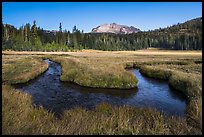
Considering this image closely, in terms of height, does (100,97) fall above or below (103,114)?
below

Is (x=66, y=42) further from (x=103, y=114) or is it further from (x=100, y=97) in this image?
(x=103, y=114)

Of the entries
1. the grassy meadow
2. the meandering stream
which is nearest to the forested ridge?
the grassy meadow

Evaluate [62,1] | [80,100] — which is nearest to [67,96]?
[80,100]

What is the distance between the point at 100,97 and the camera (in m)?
20.4

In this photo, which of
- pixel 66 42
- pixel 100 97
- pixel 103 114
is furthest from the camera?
pixel 66 42

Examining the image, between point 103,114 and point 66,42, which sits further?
point 66,42

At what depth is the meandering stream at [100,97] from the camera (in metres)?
17.6

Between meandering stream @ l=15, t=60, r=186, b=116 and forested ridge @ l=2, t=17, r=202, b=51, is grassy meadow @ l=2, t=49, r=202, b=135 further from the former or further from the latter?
forested ridge @ l=2, t=17, r=202, b=51

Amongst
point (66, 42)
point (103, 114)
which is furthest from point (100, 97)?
point (66, 42)

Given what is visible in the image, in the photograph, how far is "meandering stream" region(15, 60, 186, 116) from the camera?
17.6 meters

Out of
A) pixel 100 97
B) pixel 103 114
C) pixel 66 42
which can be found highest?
pixel 66 42

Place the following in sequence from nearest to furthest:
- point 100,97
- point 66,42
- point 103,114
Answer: point 103,114, point 100,97, point 66,42

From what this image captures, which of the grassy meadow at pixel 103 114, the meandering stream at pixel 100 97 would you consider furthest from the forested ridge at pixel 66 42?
the meandering stream at pixel 100 97

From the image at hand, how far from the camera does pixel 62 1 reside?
18.7 ft
